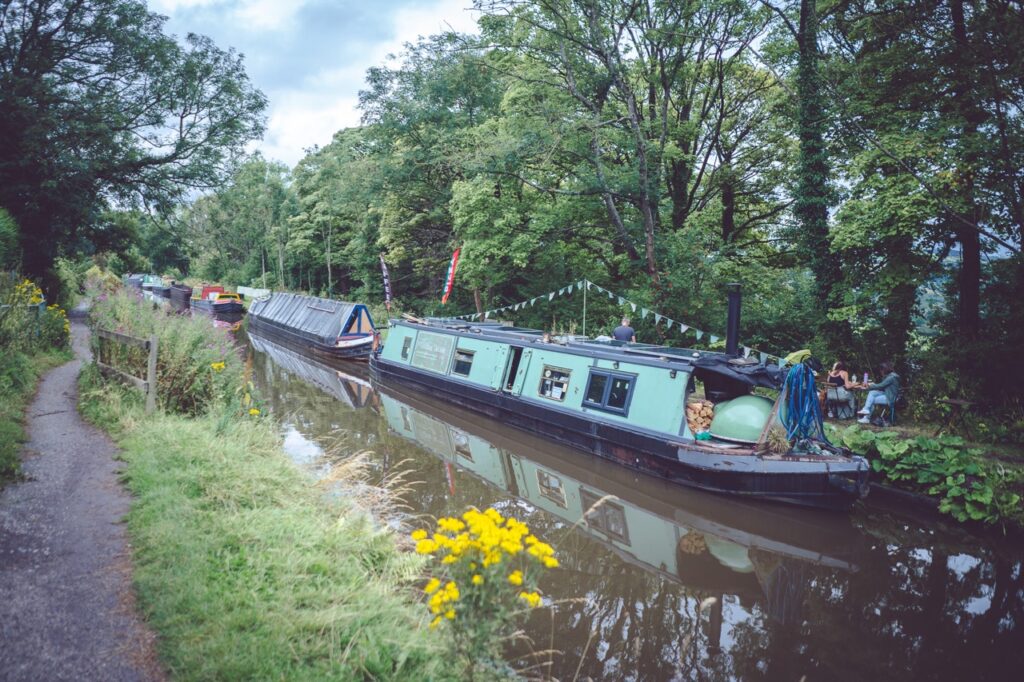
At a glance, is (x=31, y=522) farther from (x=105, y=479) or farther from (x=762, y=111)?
(x=762, y=111)

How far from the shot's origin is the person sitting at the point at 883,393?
8.91 meters

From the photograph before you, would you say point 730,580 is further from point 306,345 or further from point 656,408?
point 306,345

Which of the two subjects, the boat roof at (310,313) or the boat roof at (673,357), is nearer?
the boat roof at (673,357)

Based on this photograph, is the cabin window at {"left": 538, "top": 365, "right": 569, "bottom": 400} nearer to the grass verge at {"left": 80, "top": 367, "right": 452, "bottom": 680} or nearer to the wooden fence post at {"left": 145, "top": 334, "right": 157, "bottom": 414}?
the grass verge at {"left": 80, "top": 367, "right": 452, "bottom": 680}

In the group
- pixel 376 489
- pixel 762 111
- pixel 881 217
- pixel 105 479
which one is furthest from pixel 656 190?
pixel 105 479

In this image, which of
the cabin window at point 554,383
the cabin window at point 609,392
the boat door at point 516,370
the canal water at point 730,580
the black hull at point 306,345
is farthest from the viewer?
the black hull at point 306,345

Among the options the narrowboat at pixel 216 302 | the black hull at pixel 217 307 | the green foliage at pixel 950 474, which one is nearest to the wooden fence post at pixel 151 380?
the green foliage at pixel 950 474

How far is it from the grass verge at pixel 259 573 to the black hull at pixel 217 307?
24.3m

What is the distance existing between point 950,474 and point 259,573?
24.8 feet

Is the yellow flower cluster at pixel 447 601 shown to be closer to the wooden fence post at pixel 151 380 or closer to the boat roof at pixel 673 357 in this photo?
the boat roof at pixel 673 357

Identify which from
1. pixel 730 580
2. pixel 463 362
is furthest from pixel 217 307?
pixel 730 580

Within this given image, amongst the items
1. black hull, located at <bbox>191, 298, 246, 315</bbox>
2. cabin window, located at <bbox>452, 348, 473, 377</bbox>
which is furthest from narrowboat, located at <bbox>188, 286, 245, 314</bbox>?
cabin window, located at <bbox>452, 348, 473, 377</bbox>

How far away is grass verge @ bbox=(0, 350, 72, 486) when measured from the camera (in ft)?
17.3

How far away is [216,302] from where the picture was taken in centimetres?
2838
